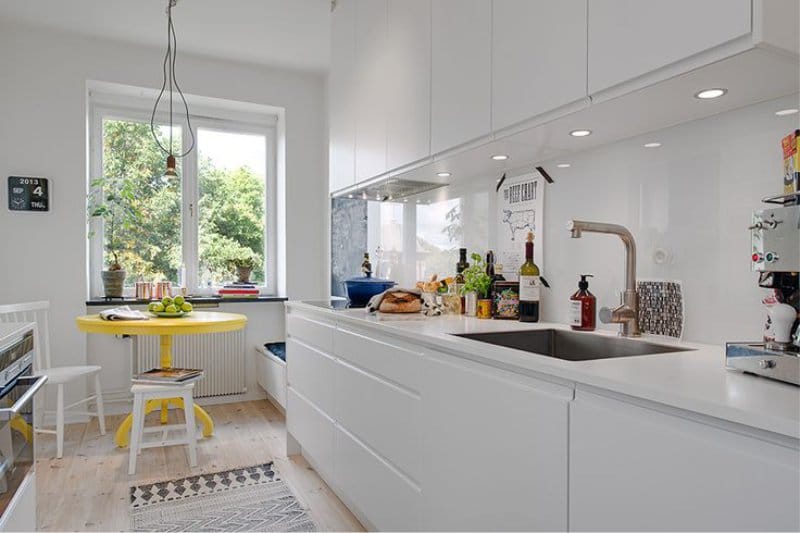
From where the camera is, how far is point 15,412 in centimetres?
143

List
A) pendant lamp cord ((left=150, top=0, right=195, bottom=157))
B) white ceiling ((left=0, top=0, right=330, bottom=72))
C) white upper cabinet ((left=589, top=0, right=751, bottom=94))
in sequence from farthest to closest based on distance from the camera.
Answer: pendant lamp cord ((left=150, top=0, right=195, bottom=157)) → white ceiling ((left=0, top=0, right=330, bottom=72)) → white upper cabinet ((left=589, top=0, right=751, bottom=94))

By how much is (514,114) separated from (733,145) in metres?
0.63

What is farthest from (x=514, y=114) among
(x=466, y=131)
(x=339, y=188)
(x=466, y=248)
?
(x=339, y=188)

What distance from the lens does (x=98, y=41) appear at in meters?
3.90

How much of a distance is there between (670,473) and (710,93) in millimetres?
968

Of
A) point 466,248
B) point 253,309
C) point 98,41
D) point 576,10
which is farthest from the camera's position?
point 253,309

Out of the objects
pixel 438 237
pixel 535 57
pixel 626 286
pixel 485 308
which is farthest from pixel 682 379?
pixel 438 237

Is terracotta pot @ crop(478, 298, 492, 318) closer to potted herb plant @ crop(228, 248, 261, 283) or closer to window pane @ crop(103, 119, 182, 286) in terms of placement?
potted herb plant @ crop(228, 248, 261, 283)

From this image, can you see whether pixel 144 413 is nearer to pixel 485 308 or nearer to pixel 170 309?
pixel 170 309

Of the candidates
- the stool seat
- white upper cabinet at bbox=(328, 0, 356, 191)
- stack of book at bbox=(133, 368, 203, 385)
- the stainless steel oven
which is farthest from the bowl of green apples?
the stainless steel oven

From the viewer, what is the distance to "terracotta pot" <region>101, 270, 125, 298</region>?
158 inches

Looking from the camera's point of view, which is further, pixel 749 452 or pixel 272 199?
pixel 272 199

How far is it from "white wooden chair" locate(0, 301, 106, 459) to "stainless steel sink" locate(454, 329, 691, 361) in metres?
2.73

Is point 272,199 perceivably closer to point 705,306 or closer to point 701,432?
point 705,306
